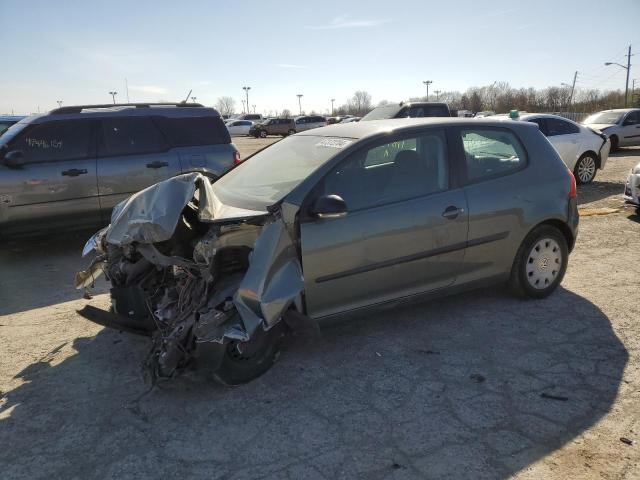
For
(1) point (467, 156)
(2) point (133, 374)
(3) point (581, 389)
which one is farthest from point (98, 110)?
(3) point (581, 389)

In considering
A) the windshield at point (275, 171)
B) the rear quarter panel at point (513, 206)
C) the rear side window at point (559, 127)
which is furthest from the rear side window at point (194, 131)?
the rear side window at point (559, 127)

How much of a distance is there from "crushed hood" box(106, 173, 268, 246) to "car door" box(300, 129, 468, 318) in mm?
551

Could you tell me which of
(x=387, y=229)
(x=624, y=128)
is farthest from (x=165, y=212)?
(x=624, y=128)

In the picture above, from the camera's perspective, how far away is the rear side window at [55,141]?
6.36m

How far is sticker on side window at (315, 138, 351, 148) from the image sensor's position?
3.78 meters

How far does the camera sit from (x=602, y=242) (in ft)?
21.1

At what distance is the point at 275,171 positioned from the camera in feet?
13.5

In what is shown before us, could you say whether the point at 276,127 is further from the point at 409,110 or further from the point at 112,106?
the point at 112,106

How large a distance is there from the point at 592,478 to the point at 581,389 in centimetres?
84

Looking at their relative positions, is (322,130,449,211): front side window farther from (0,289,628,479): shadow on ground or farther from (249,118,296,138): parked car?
(249,118,296,138): parked car

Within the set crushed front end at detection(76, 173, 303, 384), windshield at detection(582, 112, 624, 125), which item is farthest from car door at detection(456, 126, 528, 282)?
windshield at detection(582, 112, 624, 125)

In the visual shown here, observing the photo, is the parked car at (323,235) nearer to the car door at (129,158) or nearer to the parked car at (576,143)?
the car door at (129,158)

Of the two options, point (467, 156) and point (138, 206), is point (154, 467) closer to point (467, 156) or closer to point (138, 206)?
point (138, 206)

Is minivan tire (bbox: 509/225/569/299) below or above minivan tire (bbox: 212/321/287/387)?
above
